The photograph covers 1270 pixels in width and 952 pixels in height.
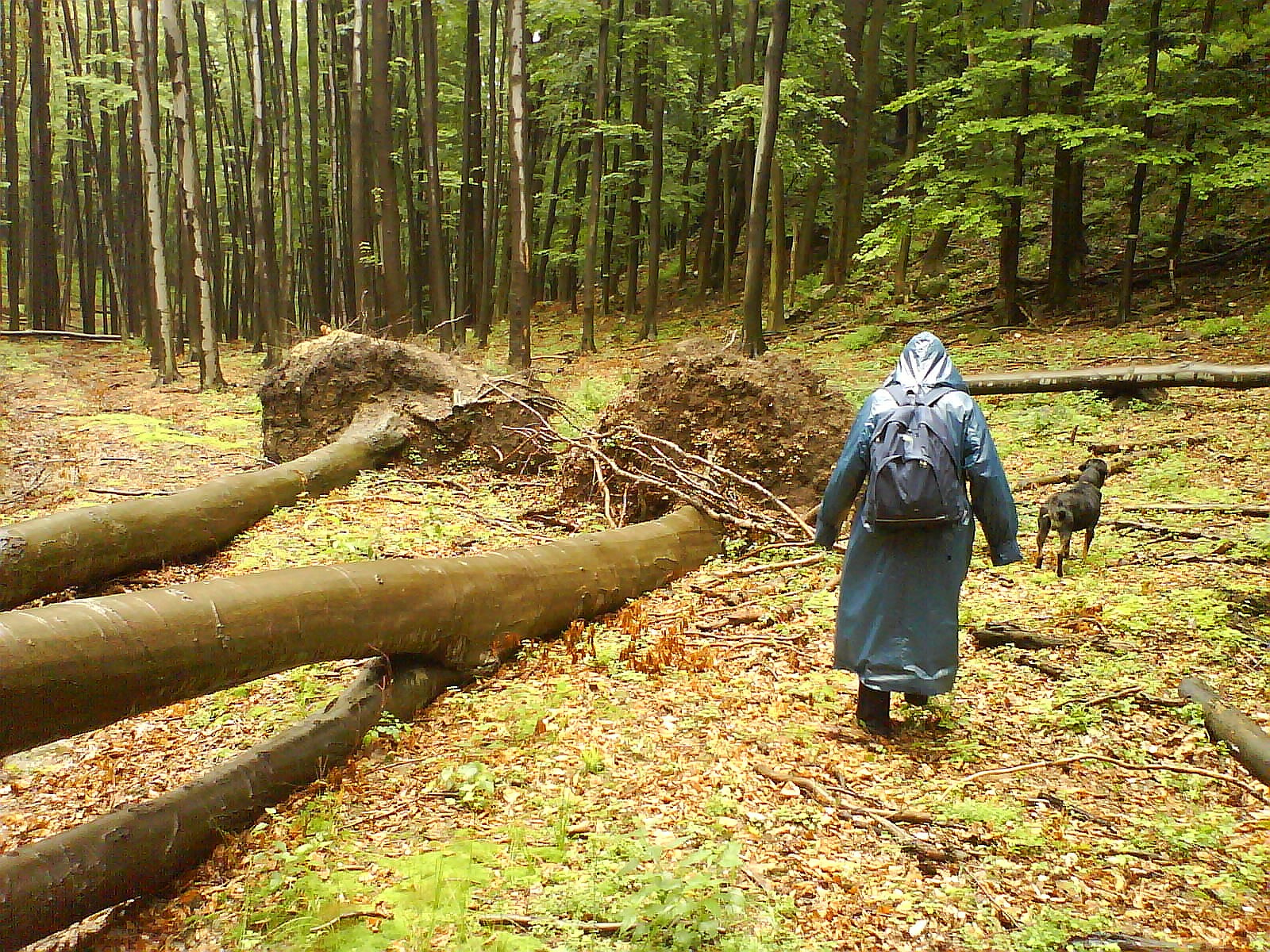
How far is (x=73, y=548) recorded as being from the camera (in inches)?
245

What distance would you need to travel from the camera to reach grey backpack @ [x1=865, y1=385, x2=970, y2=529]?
4152 mm

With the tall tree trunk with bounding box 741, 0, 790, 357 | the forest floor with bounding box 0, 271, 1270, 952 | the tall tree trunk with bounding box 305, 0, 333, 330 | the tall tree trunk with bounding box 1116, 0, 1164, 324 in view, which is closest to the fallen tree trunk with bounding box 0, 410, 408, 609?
the forest floor with bounding box 0, 271, 1270, 952

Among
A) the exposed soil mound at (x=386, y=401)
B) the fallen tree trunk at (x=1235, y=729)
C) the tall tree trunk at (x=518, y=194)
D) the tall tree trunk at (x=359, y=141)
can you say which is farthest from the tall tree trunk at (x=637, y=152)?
the fallen tree trunk at (x=1235, y=729)

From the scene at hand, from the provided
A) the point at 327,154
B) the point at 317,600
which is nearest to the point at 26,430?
the point at 317,600

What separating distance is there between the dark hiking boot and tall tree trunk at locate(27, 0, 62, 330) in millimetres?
28939

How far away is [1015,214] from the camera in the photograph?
49.7 feet

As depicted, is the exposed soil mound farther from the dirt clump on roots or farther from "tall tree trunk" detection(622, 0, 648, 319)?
"tall tree trunk" detection(622, 0, 648, 319)

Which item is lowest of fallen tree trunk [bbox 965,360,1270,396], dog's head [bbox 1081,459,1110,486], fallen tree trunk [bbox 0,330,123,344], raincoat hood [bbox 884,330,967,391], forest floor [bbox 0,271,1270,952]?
fallen tree trunk [bbox 0,330,123,344]

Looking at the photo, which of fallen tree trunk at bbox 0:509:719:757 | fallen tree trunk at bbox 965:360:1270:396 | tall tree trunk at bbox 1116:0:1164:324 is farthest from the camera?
tall tree trunk at bbox 1116:0:1164:324

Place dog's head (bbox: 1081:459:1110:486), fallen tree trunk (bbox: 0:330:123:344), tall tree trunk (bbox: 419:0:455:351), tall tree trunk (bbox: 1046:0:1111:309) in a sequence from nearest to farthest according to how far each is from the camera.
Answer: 1. dog's head (bbox: 1081:459:1110:486)
2. tall tree trunk (bbox: 1046:0:1111:309)
3. tall tree trunk (bbox: 419:0:455:351)
4. fallen tree trunk (bbox: 0:330:123:344)

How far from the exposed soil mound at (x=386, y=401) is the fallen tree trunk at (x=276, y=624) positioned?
184 inches

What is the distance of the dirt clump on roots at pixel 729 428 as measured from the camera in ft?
27.3

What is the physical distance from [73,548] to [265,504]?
2.11 metres

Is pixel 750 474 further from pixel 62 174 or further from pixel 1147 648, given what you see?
pixel 62 174
